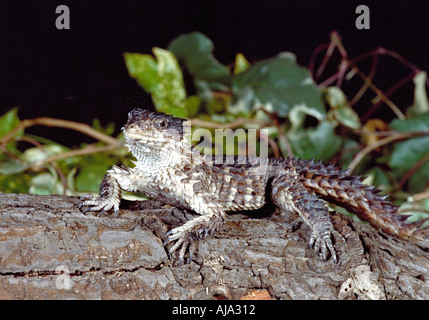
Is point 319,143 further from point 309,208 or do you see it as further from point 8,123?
point 8,123

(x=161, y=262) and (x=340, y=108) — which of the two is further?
(x=340, y=108)

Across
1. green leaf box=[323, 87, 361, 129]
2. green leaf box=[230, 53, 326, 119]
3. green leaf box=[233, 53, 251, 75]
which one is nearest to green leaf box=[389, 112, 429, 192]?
green leaf box=[323, 87, 361, 129]

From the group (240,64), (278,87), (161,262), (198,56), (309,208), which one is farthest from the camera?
(240,64)

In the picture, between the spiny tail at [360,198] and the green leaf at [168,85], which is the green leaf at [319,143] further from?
the spiny tail at [360,198]

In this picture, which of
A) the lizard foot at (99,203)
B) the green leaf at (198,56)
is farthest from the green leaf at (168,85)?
the lizard foot at (99,203)

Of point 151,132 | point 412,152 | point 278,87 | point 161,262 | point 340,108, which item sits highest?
point 278,87

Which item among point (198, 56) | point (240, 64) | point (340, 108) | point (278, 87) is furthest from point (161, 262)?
point (340, 108)

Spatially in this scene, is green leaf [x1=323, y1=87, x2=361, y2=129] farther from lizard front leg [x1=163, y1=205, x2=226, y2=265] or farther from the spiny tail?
lizard front leg [x1=163, y1=205, x2=226, y2=265]
